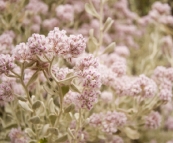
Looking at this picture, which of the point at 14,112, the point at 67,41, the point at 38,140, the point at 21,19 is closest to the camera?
the point at 67,41

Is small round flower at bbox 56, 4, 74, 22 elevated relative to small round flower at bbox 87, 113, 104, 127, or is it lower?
elevated

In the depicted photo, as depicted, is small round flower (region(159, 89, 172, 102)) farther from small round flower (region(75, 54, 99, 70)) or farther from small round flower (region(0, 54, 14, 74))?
small round flower (region(0, 54, 14, 74))

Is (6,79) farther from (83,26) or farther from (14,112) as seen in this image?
(83,26)

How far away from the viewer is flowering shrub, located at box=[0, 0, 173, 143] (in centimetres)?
53

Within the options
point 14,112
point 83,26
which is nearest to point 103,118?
point 14,112

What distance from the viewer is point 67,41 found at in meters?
0.51

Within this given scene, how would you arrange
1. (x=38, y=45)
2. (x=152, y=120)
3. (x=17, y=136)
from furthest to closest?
(x=152, y=120) → (x=17, y=136) → (x=38, y=45)

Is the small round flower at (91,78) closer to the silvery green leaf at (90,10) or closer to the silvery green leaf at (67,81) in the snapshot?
the silvery green leaf at (67,81)

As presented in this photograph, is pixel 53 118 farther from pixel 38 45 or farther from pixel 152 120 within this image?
pixel 152 120

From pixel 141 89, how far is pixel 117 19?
2.27 feet

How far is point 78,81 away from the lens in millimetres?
707

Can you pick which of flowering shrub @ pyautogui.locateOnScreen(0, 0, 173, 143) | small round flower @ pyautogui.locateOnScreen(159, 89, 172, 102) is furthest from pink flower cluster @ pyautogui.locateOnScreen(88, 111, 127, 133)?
small round flower @ pyautogui.locateOnScreen(159, 89, 172, 102)

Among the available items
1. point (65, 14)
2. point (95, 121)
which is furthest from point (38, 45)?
point (65, 14)

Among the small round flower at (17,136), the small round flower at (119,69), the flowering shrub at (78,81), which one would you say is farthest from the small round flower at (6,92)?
the small round flower at (119,69)
